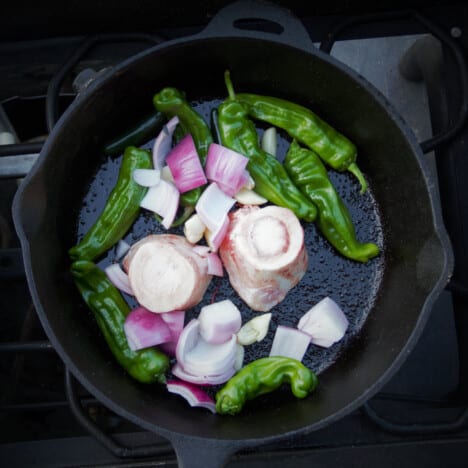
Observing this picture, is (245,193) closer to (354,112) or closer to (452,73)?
(354,112)

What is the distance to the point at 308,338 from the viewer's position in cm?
170

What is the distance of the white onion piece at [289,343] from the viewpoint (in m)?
1.68

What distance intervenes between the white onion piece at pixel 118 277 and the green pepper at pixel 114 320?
0.02 meters

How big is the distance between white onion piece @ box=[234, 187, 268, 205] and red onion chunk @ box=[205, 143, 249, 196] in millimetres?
42

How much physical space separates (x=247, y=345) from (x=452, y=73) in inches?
42.7

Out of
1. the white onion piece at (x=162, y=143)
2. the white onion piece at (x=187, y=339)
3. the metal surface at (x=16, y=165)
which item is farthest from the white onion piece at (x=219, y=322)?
the metal surface at (x=16, y=165)

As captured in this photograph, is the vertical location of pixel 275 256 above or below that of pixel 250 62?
below

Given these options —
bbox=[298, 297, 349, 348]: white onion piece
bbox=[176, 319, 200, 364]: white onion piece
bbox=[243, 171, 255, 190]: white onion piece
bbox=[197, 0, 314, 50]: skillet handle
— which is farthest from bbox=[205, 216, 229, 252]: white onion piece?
bbox=[197, 0, 314, 50]: skillet handle

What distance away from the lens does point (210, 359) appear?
162 cm

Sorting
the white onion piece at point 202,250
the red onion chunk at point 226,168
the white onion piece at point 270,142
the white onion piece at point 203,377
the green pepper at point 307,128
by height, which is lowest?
the white onion piece at point 203,377

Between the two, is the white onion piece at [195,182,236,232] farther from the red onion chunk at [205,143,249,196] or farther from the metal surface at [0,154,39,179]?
the metal surface at [0,154,39,179]

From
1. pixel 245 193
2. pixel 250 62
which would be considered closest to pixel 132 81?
pixel 250 62

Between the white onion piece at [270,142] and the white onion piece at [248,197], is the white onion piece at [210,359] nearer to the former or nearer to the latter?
the white onion piece at [248,197]

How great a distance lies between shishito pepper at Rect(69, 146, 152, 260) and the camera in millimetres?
1673
